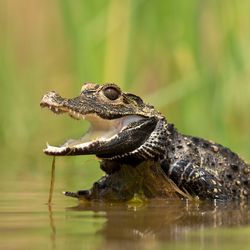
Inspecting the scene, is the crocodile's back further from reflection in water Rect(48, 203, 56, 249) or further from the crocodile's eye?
reflection in water Rect(48, 203, 56, 249)

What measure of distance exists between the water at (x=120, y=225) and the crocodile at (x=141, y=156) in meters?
0.37

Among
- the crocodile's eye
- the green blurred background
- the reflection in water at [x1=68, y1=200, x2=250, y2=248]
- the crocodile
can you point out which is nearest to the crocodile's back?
the crocodile

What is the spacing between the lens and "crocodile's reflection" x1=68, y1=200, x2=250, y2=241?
344 centimetres

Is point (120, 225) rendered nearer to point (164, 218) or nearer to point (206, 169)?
point (164, 218)

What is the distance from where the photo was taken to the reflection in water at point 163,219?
3.37 meters

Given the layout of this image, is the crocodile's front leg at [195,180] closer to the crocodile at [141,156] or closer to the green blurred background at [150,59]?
the crocodile at [141,156]

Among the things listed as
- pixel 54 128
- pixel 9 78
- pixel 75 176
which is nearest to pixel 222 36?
pixel 9 78

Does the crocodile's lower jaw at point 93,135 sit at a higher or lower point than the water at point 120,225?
higher

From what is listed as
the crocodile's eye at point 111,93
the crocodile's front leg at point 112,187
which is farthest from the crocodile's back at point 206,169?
the crocodile's eye at point 111,93

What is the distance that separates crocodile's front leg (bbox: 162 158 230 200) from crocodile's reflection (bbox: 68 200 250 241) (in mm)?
405

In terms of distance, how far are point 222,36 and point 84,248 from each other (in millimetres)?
8330

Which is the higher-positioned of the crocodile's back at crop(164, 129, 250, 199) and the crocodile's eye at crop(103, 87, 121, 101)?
the crocodile's eye at crop(103, 87, 121, 101)

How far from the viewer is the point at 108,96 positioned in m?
5.86

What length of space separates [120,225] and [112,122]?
2.22m
